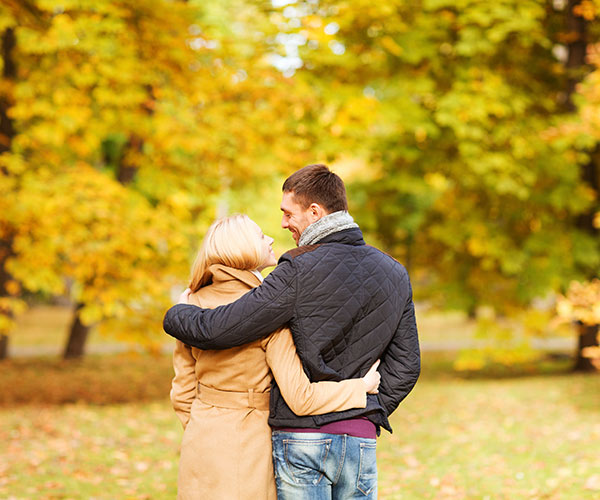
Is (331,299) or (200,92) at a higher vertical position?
(200,92)

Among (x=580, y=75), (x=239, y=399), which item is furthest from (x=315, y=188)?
(x=580, y=75)

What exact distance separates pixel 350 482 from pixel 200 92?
306 inches

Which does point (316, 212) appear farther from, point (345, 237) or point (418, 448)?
point (418, 448)

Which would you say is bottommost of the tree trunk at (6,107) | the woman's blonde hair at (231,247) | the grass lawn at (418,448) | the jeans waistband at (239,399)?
the grass lawn at (418,448)

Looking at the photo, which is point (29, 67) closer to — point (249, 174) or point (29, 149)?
point (29, 149)

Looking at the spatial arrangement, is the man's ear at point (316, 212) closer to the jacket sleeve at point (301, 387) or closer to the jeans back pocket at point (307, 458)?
the jacket sleeve at point (301, 387)

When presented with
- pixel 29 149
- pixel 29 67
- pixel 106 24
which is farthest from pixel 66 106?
pixel 29 149

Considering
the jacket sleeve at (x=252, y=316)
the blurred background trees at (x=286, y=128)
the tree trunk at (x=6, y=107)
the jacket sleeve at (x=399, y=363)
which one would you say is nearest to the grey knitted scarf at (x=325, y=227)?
the jacket sleeve at (x=252, y=316)

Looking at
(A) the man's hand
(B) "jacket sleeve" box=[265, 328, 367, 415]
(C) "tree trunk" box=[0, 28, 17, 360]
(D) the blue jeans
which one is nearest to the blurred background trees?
(C) "tree trunk" box=[0, 28, 17, 360]

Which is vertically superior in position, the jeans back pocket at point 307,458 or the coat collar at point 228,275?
the coat collar at point 228,275

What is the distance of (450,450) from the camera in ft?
25.2

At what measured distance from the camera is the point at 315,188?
261 cm

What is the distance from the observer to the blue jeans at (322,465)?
2.53 m

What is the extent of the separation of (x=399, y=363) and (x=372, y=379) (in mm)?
167
